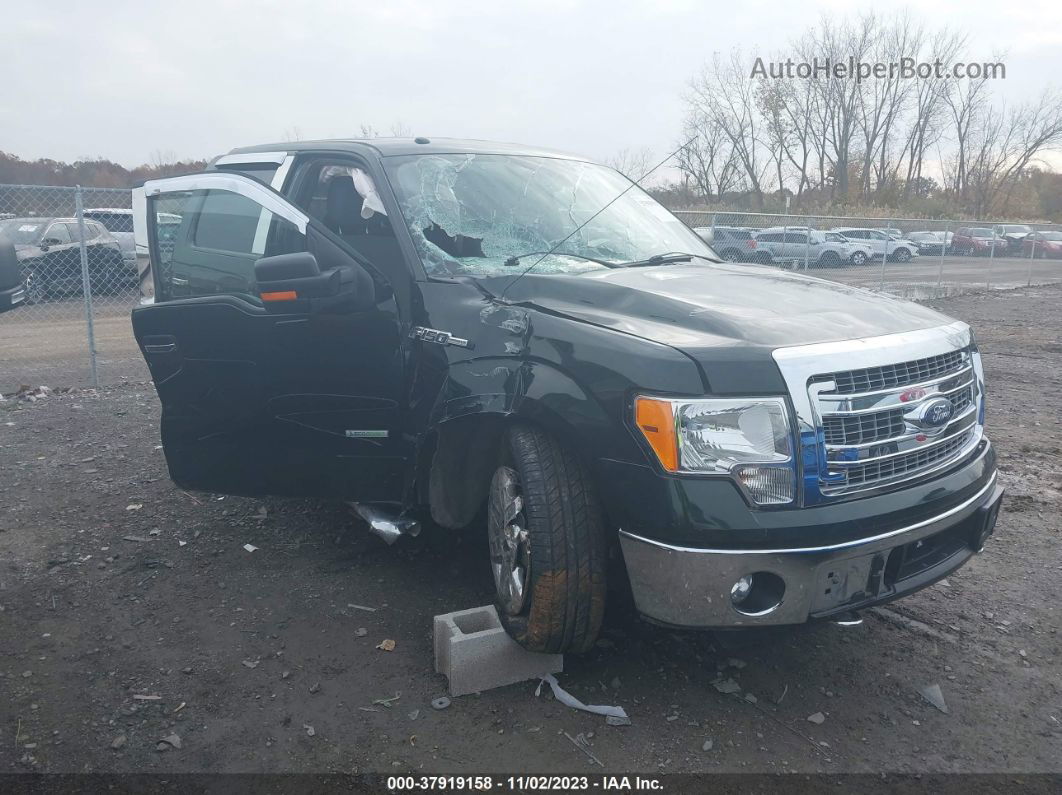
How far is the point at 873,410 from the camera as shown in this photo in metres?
2.77

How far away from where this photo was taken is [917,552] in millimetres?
2951

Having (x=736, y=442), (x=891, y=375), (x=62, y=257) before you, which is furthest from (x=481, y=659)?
(x=62, y=257)

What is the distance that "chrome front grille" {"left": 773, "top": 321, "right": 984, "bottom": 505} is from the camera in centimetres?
266

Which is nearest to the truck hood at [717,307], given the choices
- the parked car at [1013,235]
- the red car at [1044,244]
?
the parked car at [1013,235]

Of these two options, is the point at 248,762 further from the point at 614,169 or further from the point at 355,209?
the point at 614,169

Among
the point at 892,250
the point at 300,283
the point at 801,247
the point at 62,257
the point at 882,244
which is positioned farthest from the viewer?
the point at 892,250

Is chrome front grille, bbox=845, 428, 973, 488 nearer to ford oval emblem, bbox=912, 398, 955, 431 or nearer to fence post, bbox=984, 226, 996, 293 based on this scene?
ford oval emblem, bbox=912, 398, 955, 431

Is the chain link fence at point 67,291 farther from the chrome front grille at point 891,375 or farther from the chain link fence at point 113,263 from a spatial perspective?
the chrome front grille at point 891,375

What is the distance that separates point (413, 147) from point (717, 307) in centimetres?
180

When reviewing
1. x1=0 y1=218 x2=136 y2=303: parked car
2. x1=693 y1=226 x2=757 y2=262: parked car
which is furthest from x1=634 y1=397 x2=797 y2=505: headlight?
x1=0 y1=218 x2=136 y2=303: parked car

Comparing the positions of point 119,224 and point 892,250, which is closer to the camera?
point 119,224

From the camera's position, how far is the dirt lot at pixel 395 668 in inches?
110

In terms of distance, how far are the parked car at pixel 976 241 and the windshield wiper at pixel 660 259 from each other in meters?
20.1

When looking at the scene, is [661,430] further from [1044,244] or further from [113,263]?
[1044,244]
